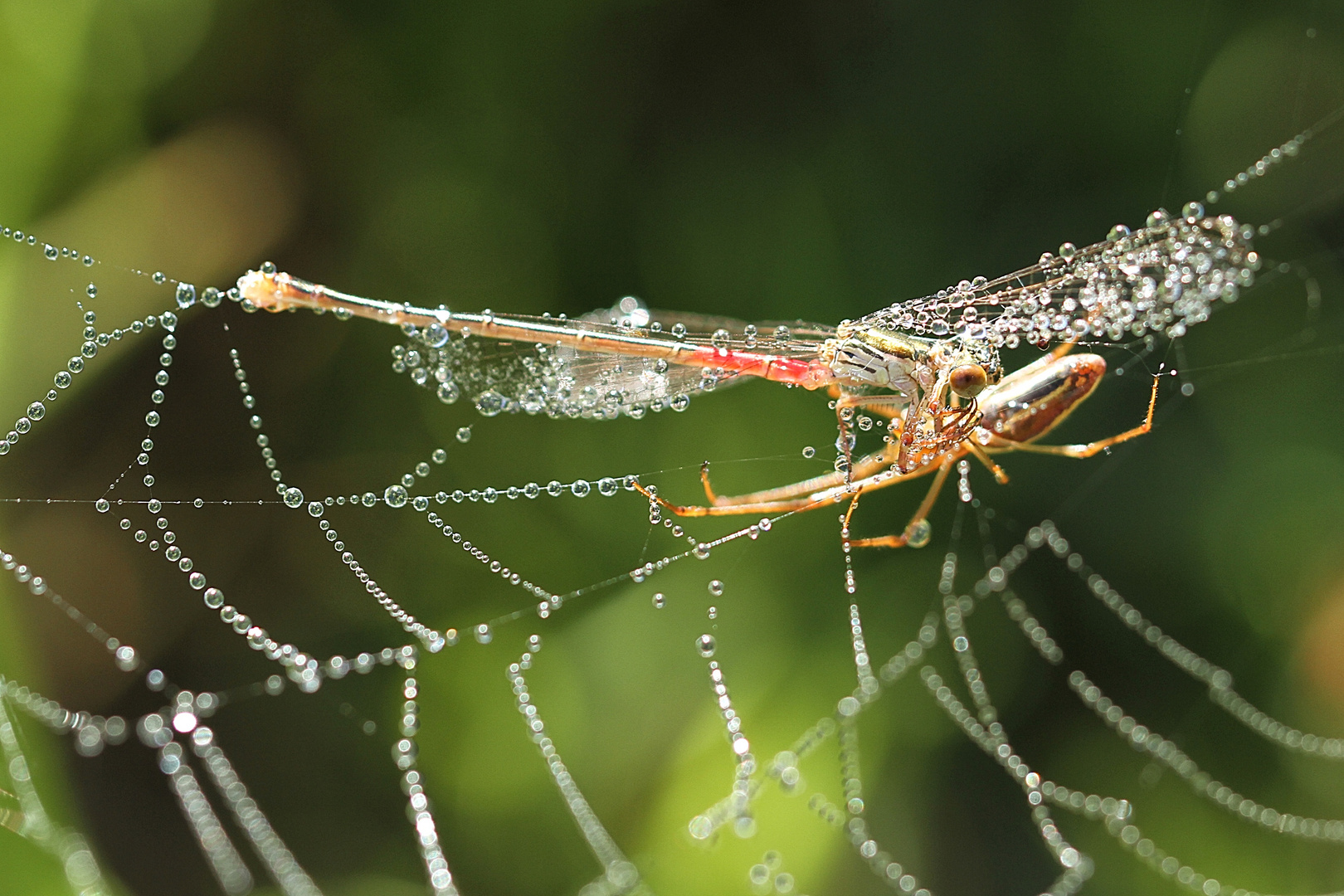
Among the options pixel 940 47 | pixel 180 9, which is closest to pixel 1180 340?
pixel 940 47

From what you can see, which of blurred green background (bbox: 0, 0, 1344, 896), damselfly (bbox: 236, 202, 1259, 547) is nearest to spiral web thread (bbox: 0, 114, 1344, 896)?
blurred green background (bbox: 0, 0, 1344, 896)

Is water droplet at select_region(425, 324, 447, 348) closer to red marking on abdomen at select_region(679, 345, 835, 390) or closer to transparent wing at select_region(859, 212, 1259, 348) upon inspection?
red marking on abdomen at select_region(679, 345, 835, 390)

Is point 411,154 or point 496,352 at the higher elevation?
point 411,154

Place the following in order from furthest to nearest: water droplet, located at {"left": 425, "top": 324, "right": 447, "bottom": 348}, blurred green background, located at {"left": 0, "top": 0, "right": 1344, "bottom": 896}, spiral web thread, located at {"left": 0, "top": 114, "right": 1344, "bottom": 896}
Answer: blurred green background, located at {"left": 0, "top": 0, "right": 1344, "bottom": 896}, spiral web thread, located at {"left": 0, "top": 114, "right": 1344, "bottom": 896}, water droplet, located at {"left": 425, "top": 324, "right": 447, "bottom": 348}

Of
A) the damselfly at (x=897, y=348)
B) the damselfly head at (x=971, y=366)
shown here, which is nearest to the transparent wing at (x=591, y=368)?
the damselfly at (x=897, y=348)

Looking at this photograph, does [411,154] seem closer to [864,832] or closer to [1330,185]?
[864,832]

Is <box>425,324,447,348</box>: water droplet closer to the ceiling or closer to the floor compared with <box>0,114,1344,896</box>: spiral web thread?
closer to the ceiling

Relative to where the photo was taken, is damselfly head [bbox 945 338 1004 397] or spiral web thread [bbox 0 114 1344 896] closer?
damselfly head [bbox 945 338 1004 397]
